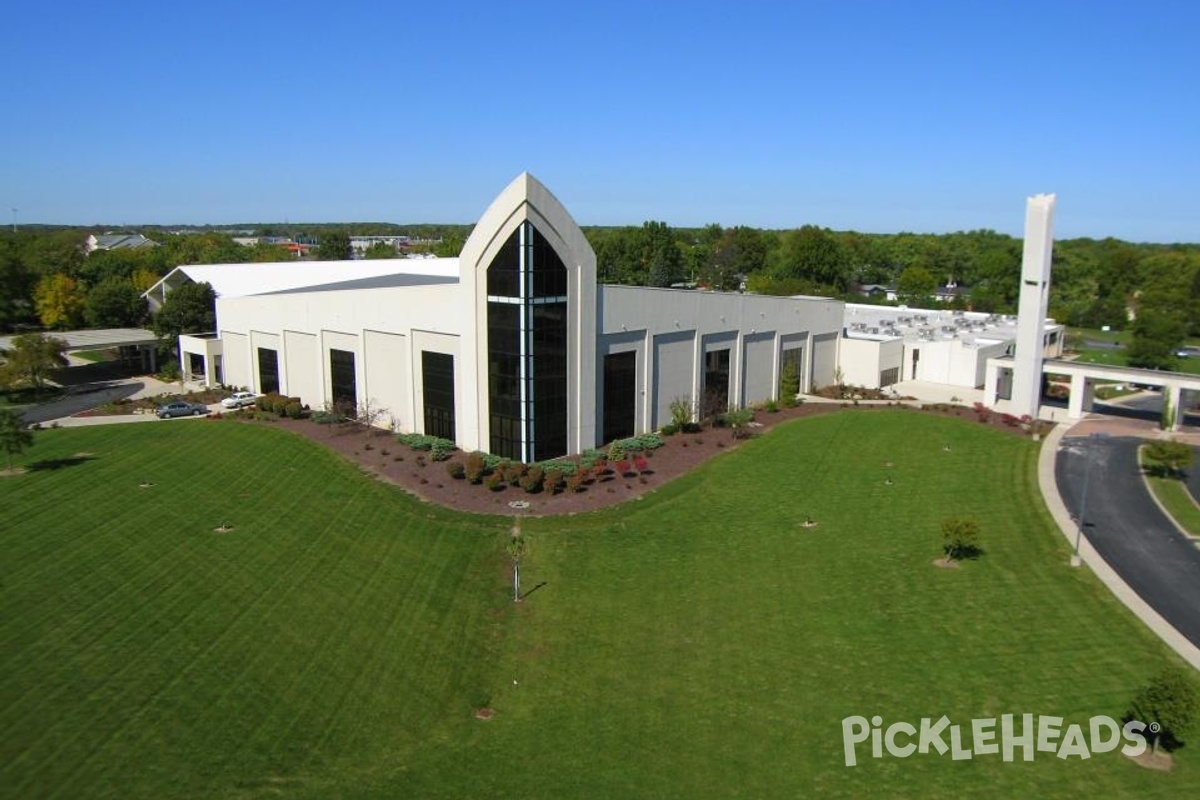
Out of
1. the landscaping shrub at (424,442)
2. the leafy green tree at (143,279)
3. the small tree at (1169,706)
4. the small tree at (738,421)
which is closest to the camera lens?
the small tree at (1169,706)

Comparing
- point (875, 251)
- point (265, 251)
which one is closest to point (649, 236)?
point (875, 251)

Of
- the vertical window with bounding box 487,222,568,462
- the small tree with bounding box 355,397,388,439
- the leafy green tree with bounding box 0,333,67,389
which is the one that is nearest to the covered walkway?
the vertical window with bounding box 487,222,568,462

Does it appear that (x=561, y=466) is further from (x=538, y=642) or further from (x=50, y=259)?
(x=50, y=259)

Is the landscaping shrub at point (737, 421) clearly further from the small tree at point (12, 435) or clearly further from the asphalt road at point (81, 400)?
the asphalt road at point (81, 400)

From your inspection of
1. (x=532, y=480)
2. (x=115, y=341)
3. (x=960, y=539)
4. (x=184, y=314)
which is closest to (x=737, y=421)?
(x=532, y=480)

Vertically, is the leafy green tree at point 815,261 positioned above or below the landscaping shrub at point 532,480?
above

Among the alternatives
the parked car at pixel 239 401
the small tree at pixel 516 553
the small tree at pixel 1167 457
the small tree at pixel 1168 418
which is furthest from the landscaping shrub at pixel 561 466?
the small tree at pixel 1168 418
